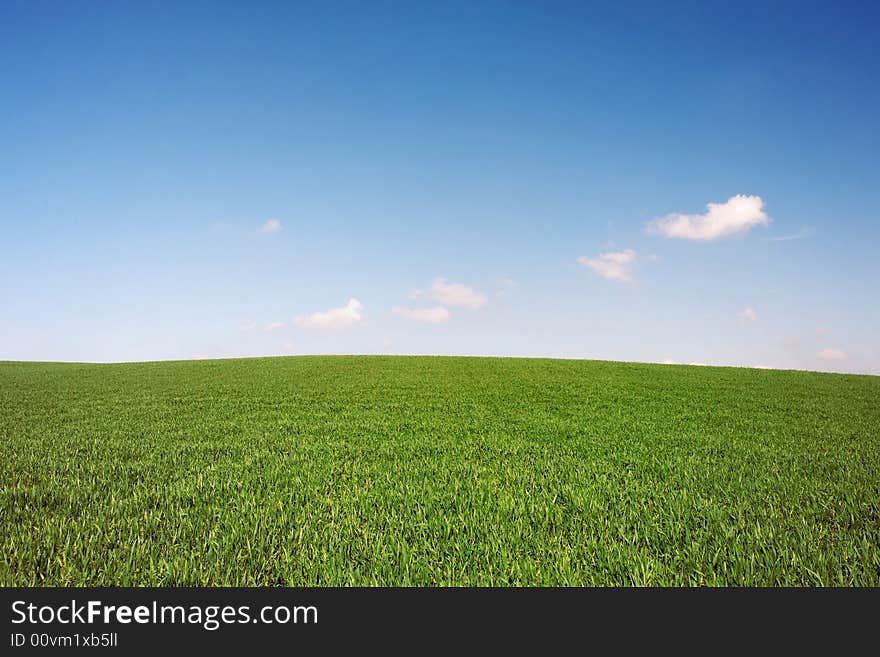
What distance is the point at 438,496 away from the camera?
6.30 metres

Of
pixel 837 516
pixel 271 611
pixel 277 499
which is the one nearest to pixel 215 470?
pixel 277 499

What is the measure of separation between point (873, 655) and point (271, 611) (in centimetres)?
435

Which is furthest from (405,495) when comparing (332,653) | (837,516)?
(837,516)

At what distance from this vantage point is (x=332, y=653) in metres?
3.16

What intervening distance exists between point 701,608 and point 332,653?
290 cm

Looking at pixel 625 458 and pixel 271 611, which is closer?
pixel 271 611

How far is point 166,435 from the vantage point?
1081 cm

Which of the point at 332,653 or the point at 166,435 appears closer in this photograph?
the point at 332,653

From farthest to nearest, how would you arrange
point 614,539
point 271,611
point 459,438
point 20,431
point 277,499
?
1. point 20,431
2. point 459,438
3. point 277,499
4. point 614,539
5. point 271,611

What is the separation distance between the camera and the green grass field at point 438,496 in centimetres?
438

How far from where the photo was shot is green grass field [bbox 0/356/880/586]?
4375 mm

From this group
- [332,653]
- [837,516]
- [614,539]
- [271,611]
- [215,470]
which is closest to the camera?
[332,653]

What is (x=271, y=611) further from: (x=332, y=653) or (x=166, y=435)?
(x=166, y=435)

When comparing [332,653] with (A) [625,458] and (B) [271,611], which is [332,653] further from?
(A) [625,458]
